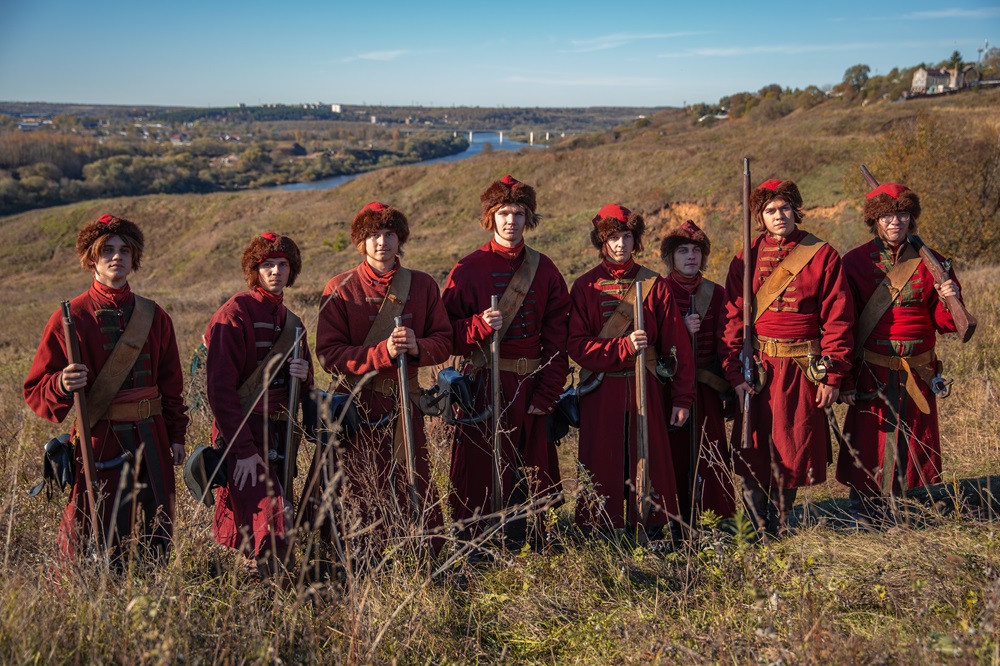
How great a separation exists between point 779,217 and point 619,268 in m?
1.03

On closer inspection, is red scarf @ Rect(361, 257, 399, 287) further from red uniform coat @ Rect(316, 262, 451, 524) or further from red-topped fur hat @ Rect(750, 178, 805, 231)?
red-topped fur hat @ Rect(750, 178, 805, 231)

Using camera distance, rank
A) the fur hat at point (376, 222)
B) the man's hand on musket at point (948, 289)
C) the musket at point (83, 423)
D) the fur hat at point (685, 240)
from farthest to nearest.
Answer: the fur hat at point (685, 240), the man's hand on musket at point (948, 289), the fur hat at point (376, 222), the musket at point (83, 423)

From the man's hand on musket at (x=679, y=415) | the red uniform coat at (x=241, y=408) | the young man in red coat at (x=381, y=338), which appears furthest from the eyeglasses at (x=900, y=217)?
the red uniform coat at (x=241, y=408)

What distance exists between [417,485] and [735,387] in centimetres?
204

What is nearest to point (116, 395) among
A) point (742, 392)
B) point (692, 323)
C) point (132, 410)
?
point (132, 410)

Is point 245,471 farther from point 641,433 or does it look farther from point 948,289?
point 948,289

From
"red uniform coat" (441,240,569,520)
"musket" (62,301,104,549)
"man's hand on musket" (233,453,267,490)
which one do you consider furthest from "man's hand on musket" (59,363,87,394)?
"red uniform coat" (441,240,569,520)

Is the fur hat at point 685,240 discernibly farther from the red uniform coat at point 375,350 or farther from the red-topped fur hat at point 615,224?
the red uniform coat at point 375,350

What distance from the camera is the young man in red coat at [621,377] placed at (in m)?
4.18

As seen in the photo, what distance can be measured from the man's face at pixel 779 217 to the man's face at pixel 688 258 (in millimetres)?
451

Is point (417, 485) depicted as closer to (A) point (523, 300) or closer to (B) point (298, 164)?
(A) point (523, 300)

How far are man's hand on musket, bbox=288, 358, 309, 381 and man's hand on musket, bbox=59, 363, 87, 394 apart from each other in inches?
36.0

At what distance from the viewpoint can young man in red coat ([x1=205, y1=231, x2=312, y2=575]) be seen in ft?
11.5

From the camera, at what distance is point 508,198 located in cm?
422
